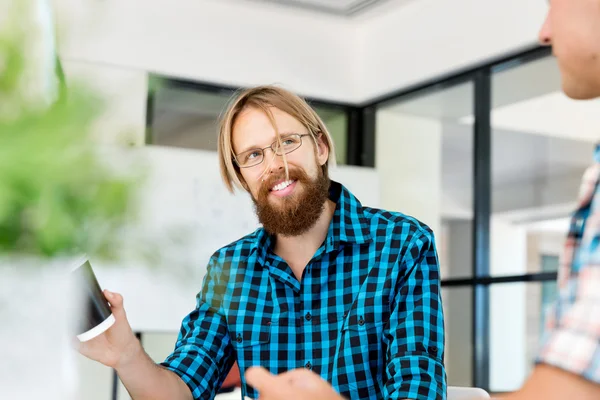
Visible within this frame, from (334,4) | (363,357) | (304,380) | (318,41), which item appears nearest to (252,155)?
(363,357)

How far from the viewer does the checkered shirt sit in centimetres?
49

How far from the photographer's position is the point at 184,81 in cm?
489

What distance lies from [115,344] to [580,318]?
86 centimetres

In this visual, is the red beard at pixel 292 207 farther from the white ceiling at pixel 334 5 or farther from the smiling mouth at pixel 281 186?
the white ceiling at pixel 334 5

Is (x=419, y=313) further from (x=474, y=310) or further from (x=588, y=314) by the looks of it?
(x=474, y=310)

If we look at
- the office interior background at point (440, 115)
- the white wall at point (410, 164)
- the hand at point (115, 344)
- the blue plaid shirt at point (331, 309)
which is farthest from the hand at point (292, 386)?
the white wall at point (410, 164)

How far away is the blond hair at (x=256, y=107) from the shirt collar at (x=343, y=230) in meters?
0.16

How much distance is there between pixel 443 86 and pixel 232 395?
219cm

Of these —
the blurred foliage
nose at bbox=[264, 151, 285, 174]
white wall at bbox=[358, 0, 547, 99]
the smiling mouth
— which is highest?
white wall at bbox=[358, 0, 547, 99]

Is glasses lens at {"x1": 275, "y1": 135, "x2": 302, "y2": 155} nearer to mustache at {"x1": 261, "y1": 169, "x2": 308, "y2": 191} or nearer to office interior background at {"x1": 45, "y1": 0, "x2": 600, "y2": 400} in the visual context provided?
mustache at {"x1": 261, "y1": 169, "x2": 308, "y2": 191}

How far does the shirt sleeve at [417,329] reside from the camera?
1.39m

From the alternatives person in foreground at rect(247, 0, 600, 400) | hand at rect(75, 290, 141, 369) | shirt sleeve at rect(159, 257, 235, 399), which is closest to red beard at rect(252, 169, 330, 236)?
shirt sleeve at rect(159, 257, 235, 399)

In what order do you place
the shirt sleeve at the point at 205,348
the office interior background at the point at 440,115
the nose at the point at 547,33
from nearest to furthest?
1. the nose at the point at 547,33
2. the shirt sleeve at the point at 205,348
3. the office interior background at the point at 440,115

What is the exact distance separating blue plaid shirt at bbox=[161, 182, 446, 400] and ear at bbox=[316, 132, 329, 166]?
115 mm
